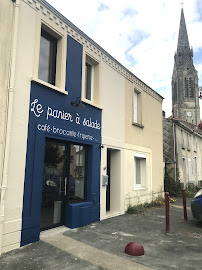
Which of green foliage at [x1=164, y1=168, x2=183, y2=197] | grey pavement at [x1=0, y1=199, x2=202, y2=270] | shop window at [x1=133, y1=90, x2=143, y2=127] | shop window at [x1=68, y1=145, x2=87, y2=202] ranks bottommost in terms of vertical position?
grey pavement at [x1=0, y1=199, x2=202, y2=270]

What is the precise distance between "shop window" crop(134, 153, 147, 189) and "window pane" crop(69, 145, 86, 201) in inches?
140

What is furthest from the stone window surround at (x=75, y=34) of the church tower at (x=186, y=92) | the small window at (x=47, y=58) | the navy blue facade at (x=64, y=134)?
the church tower at (x=186, y=92)

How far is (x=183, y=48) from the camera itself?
74.4 m

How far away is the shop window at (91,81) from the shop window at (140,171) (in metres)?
3.66

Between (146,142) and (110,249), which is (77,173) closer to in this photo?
(110,249)

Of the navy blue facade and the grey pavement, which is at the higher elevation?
the navy blue facade

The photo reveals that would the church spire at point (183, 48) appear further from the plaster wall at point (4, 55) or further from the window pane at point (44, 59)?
the plaster wall at point (4, 55)

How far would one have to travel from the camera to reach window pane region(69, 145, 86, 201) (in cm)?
634

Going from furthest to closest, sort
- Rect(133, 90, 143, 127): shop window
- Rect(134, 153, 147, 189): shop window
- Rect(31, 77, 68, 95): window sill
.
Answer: Rect(133, 90, 143, 127): shop window < Rect(134, 153, 147, 189): shop window < Rect(31, 77, 68, 95): window sill

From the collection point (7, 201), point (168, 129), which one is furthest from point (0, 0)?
point (168, 129)

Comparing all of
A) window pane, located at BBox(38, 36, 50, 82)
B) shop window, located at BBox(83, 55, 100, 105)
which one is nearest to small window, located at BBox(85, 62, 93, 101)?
shop window, located at BBox(83, 55, 100, 105)

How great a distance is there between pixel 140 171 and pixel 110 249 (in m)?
5.76

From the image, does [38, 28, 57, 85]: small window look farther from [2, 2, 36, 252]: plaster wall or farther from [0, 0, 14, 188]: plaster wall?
[0, 0, 14, 188]: plaster wall

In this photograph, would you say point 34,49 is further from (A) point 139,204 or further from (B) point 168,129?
(B) point 168,129
